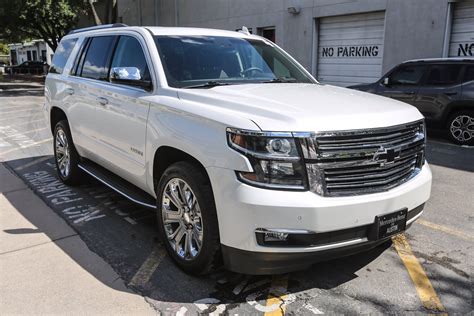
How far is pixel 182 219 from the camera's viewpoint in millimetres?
3543

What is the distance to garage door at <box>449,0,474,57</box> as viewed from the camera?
12094mm

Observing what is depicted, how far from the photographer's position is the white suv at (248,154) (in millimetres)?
2869

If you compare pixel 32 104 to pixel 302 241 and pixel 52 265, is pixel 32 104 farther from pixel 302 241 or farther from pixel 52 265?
pixel 302 241

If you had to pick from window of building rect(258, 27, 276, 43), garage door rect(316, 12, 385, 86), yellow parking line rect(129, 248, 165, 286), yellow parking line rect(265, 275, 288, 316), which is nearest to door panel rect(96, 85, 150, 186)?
yellow parking line rect(129, 248, 165, 286)

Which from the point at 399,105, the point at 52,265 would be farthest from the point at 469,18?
the point at 52,265

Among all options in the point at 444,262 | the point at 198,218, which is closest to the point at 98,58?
the point at 198,218

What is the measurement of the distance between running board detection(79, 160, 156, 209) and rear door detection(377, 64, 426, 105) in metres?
7.22

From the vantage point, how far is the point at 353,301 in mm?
3217

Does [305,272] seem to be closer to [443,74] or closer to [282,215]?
[282,215]

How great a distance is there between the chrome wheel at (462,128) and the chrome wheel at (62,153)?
7.41m

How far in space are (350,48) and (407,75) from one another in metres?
5.46

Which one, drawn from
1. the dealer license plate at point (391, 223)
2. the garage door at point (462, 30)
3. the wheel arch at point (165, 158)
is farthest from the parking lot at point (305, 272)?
the garage door at point (462, 30)

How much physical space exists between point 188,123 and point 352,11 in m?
12.9

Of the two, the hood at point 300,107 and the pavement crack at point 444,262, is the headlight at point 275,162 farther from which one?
the pavement crack at point 444,262
